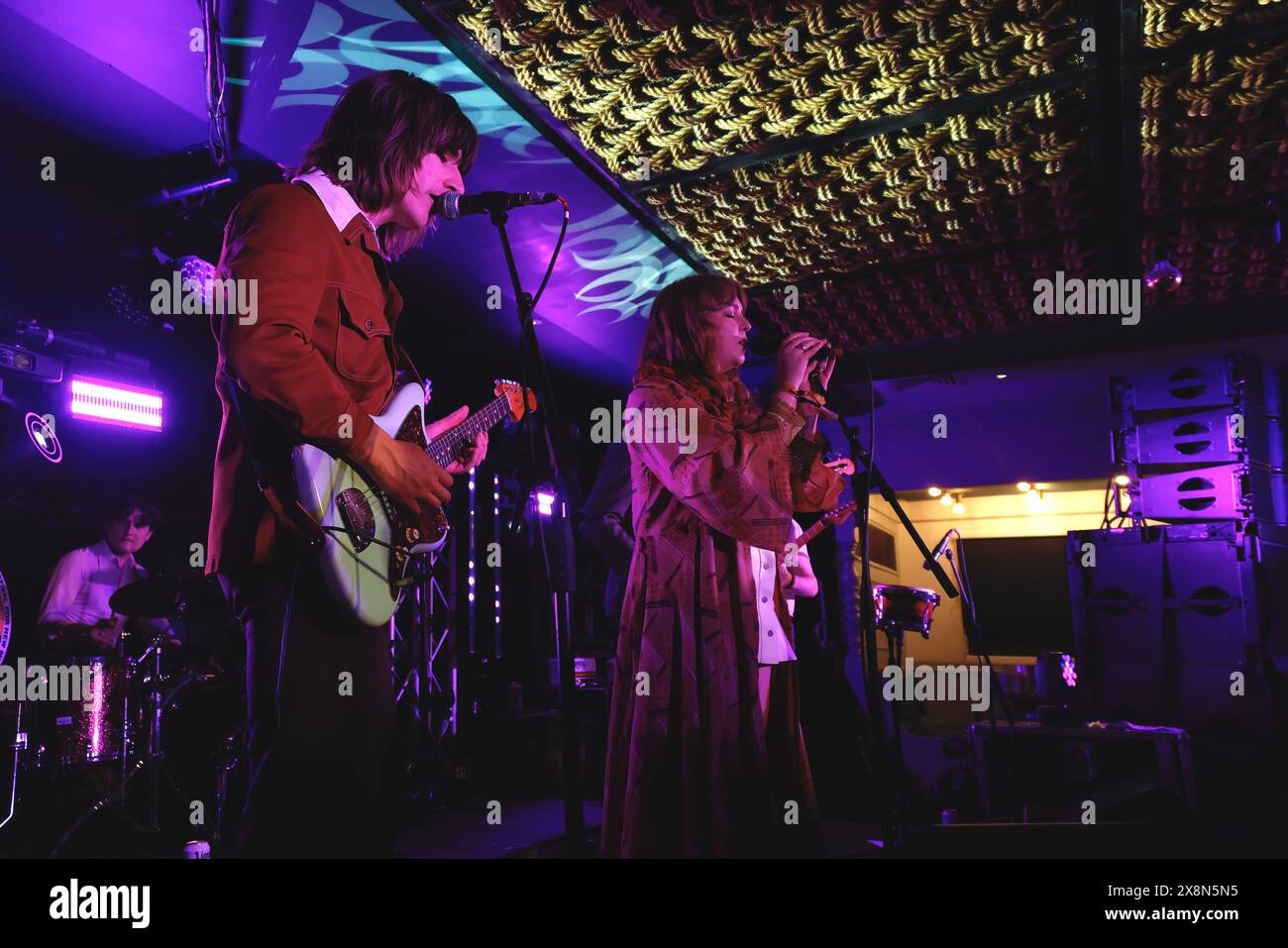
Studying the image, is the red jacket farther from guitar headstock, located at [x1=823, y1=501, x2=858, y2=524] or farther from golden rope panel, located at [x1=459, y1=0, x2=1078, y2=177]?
golden rope panel, located at [x1=459, y1=0, x2=1078, y2=177]

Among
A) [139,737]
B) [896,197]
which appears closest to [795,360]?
[896,197]

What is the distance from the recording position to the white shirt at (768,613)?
7.45 feet

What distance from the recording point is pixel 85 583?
580 cm

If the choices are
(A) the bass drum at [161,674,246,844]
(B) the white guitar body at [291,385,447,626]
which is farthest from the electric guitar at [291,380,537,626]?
(A) the bass drum at [161,674,246,844]

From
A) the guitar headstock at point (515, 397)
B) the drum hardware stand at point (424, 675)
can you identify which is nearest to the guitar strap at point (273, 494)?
the guitar headstock at point (515, 397)

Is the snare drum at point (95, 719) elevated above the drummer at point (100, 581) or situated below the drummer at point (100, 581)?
below

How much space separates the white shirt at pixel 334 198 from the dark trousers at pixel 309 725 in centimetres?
71

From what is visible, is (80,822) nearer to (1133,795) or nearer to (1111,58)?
(1133,795)

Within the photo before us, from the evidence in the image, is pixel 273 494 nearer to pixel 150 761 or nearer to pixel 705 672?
pixel 705 672

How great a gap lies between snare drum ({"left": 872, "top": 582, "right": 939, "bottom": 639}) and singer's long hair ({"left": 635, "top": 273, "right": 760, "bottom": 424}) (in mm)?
3004

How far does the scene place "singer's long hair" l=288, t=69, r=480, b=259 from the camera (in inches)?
71.7

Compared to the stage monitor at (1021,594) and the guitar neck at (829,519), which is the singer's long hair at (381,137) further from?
the stage monitor at (1021,594)

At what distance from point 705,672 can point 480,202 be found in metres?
1.33
